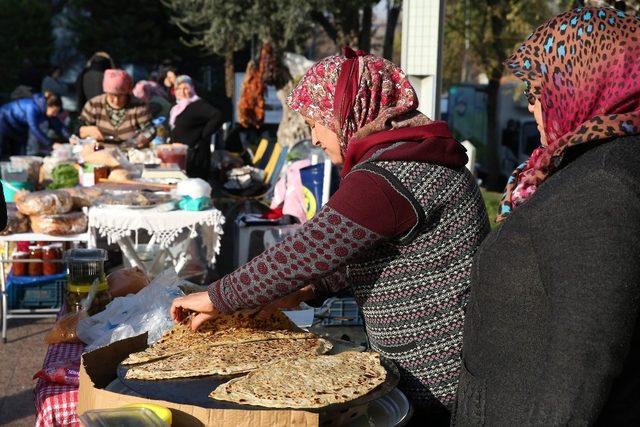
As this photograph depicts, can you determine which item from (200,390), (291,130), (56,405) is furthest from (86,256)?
(291,130)

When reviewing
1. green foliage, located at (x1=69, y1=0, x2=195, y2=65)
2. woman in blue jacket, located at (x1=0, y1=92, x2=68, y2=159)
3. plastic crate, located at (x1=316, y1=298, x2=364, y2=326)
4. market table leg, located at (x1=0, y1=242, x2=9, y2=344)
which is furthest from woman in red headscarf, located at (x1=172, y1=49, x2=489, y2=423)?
green foliage, located at (x1=69, y1=0, x2=195, y2=65)

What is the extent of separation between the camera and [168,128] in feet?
35.6

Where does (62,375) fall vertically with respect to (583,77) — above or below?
below

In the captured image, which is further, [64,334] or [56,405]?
[64,334]

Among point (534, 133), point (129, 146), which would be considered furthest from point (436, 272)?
point (534, 133)

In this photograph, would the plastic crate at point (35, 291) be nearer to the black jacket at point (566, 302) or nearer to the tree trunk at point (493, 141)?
the black jacket at point (566, 302)

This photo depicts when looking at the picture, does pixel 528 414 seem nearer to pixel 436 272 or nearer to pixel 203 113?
pixel 436 272

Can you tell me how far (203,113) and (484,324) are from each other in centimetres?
880

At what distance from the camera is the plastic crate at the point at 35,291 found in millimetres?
6234

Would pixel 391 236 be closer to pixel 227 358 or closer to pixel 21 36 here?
pixel 227 358

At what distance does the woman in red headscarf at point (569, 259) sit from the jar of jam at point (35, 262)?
15.3 ft

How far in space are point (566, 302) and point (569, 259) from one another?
81 mm

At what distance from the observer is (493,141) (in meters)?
19.0

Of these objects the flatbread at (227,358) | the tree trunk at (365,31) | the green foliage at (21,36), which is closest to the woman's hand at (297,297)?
the flatbread at (227,358)
